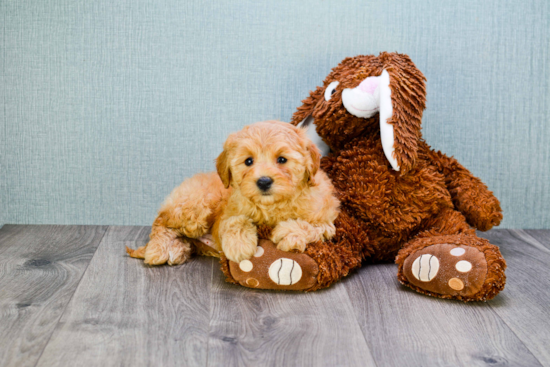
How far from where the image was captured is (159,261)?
186 cm

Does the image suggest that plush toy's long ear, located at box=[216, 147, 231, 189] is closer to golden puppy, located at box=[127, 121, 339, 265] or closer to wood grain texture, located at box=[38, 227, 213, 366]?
golden puppy, located at box=[127, 121, 339, 265]

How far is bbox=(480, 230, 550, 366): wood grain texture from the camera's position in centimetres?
136

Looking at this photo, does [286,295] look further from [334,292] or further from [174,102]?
[174,102]

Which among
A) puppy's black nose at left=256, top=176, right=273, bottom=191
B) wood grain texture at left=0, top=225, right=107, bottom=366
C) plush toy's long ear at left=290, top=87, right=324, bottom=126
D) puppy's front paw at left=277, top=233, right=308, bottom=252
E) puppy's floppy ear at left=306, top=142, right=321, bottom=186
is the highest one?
plush toy's long ear at left=290, top=87, right=324, bottom=126

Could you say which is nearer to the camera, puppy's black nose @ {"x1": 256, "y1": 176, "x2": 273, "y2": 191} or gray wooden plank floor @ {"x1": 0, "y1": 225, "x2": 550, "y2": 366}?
gray wooden plank floor @ {"x1": 0, "y1": 225, "x2": 550, "y2": 366}

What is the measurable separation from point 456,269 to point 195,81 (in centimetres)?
128

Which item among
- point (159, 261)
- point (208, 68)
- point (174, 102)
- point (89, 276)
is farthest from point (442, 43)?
point (89, 276)

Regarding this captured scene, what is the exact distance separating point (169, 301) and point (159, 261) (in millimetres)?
324

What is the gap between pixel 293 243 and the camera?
1.58 m

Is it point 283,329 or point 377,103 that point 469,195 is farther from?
point 283,329

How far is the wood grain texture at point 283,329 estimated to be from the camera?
1238mm

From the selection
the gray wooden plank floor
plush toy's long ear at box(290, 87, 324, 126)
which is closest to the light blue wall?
plush toy's long ear at box(290, 87, 324, 126)

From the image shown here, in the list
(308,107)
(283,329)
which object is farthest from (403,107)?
(283,329)

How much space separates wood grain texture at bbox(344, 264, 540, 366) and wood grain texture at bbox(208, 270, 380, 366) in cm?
5
